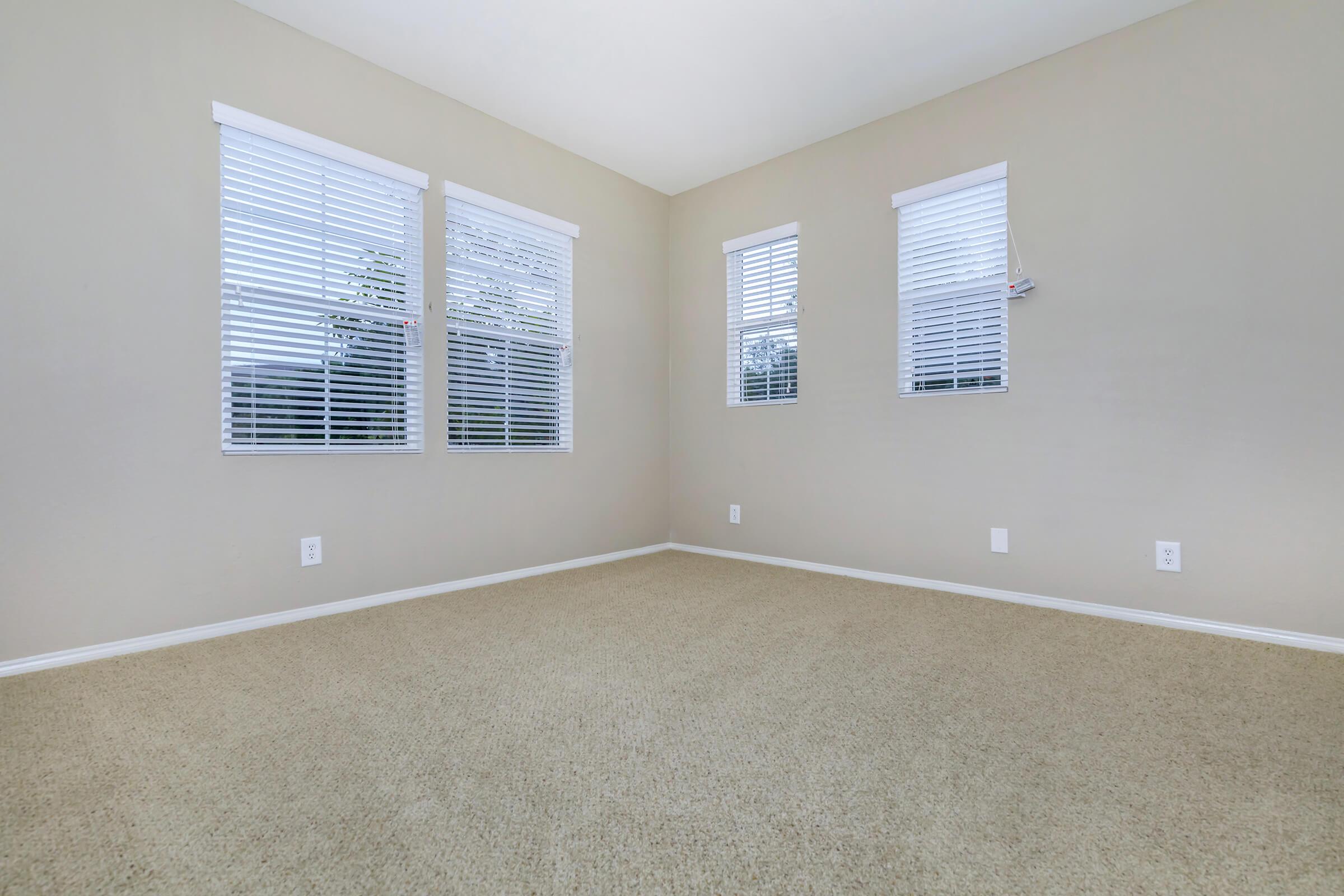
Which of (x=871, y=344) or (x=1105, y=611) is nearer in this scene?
(x=1105, y=611)

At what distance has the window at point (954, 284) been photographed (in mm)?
3051

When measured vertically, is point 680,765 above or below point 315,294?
below

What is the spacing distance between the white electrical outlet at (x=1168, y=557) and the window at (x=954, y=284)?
3.13ft

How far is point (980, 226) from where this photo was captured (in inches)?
123

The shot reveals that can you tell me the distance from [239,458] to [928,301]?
11.2ft

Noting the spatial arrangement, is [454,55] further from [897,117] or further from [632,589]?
[632,589]

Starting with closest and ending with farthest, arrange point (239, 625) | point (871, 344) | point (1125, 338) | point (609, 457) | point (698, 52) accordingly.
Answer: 1. point (239, 625)
2. point (1125, 338)
3. point (698, 52)
4. point (871, 344)
5. point (609, 457)

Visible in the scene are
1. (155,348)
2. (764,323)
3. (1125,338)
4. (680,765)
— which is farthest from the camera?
(764,323)

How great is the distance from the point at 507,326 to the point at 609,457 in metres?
1.11

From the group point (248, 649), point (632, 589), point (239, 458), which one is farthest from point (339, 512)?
point (632, 589)

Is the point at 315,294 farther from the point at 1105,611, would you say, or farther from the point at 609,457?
the point at 1105,611

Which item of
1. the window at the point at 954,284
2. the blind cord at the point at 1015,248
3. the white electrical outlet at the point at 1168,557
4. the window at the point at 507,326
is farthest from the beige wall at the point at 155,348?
the white electrical outlet at the point at 1168,557

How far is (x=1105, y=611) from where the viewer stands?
8.95 ft

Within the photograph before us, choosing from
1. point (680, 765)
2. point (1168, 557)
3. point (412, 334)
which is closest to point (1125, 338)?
point (1168, 557)
